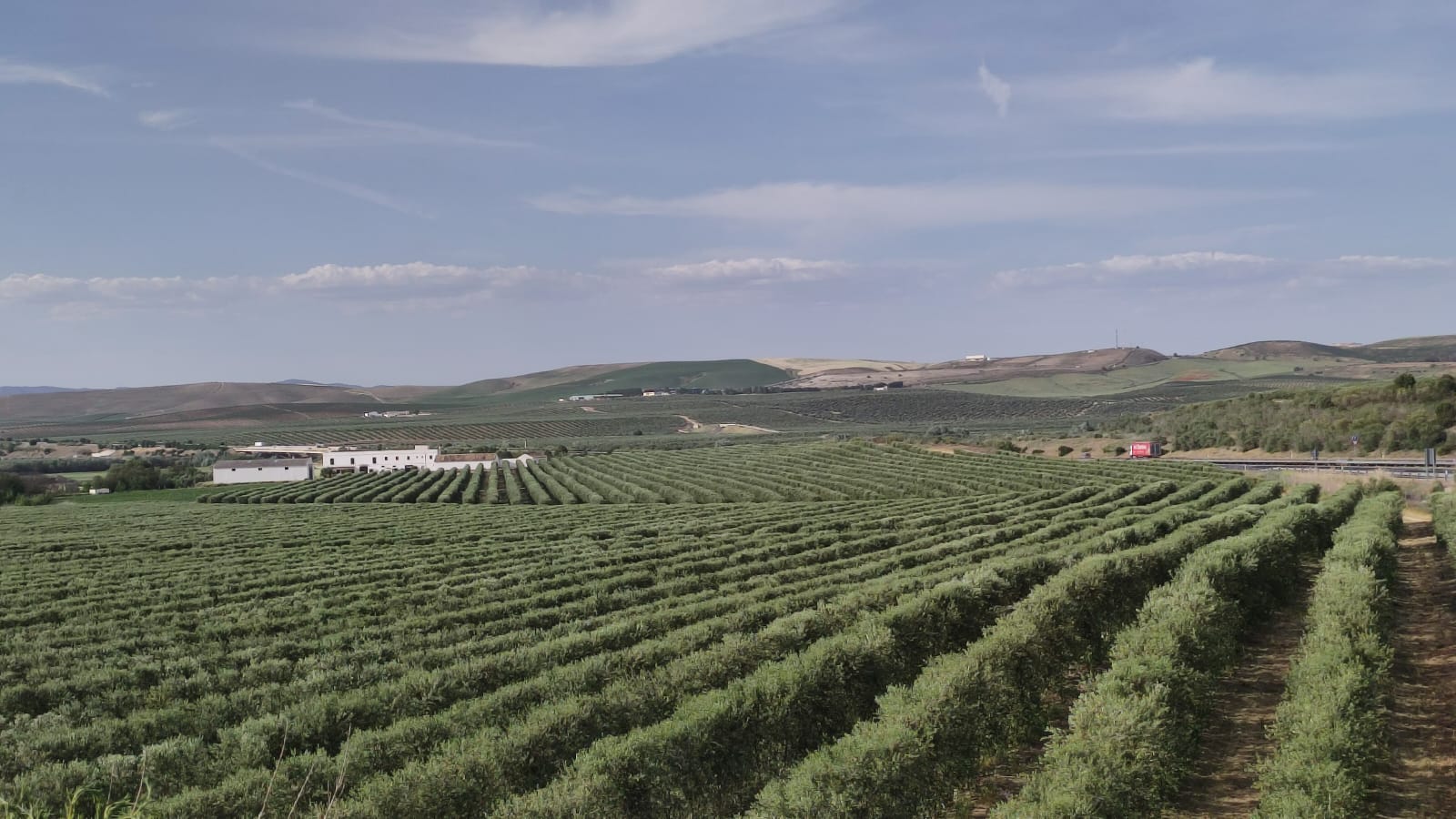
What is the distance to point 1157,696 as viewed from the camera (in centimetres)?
1002

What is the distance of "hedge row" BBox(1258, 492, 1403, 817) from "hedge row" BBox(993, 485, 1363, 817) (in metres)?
0.87

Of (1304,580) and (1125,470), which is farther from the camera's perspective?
(1125,470)

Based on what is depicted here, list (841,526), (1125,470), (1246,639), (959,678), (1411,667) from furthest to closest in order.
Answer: (1125,470), (841,526), (1246,639), (1411,667), (959,678)

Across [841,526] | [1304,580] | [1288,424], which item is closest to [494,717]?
[1304,580]

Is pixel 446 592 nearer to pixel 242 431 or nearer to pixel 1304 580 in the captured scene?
pixel 1304 580

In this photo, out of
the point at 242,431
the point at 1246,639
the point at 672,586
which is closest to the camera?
the point at 1246,639

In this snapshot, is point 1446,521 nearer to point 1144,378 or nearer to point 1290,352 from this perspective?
point 1144,378

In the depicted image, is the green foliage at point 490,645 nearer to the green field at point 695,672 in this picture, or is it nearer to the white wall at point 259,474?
the green field at point 695,672

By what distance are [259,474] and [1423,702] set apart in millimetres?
103031

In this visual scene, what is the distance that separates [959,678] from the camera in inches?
422

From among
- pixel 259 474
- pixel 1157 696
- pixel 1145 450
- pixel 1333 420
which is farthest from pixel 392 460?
pixel 1157 696

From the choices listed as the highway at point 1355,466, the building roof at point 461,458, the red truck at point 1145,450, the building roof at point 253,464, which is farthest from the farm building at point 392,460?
the highway at point 1355,466

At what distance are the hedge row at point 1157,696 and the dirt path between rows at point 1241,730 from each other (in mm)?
247

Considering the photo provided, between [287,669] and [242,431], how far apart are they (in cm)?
19175
